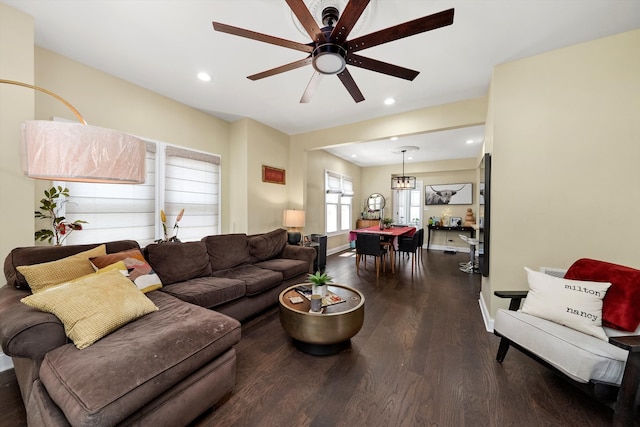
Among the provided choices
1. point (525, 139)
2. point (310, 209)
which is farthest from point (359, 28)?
point (310, 209)

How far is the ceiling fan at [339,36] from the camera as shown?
136 centimetres

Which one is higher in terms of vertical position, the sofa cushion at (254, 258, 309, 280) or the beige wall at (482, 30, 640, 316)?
the beige wall at (482, 30, 640, 316)

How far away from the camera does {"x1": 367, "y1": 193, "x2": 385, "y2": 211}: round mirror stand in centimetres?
821

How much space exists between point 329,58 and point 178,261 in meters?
2.46

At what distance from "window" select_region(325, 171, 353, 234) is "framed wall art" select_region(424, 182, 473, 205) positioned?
254 cm

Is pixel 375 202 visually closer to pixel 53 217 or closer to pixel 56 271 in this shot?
pixel 53 217

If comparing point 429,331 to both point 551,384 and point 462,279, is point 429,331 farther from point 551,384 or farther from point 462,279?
point 462,279

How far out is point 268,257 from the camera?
11.8 feet

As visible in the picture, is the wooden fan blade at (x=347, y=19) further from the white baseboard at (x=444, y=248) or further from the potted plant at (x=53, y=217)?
the white baseboard at (x=444, y=248)

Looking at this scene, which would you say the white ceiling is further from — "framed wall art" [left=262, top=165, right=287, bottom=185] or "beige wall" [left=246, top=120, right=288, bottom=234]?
"framed wall art" [left=262, top=165, right=287, bottom=185]

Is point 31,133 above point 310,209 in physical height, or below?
above

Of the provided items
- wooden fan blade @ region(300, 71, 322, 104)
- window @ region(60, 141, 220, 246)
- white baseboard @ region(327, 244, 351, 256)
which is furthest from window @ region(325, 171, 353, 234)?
wooden fan blade @ region(300, 71, 322, 104)

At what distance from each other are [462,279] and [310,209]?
137 inches

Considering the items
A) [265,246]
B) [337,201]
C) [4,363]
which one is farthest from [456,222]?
[4,363]
